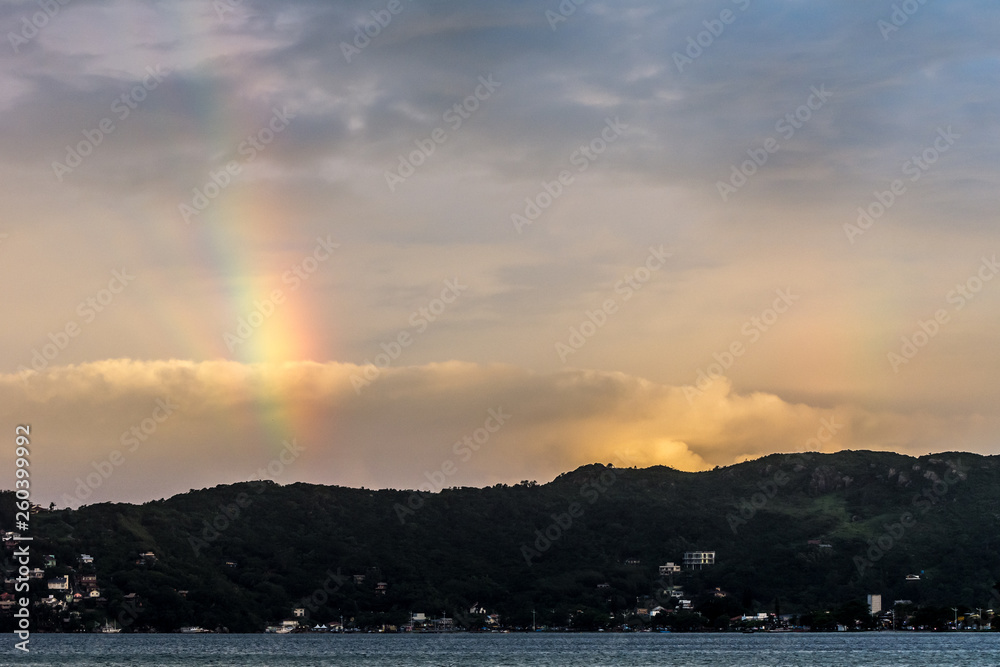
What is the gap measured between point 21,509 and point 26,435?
1563 centimetres

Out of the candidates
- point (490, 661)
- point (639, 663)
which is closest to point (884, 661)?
point (639, 663)

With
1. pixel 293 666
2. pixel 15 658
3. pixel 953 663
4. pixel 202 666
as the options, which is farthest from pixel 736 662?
pixel 15 658

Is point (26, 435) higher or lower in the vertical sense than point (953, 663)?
higher

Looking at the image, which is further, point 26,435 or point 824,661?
point 824,661

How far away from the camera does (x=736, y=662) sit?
191875mm

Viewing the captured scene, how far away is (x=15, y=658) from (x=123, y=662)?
1724cm

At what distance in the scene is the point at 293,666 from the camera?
18238 centimetres

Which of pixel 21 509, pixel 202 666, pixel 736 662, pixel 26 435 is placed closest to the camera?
pixel 26 435

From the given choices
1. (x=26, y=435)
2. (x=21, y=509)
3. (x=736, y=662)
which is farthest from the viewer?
(x=736, y=662)

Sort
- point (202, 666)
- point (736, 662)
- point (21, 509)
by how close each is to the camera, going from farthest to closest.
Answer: point (736, 662) → point (202, 666) → point (21, 509)

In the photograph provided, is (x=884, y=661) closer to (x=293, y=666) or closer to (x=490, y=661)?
(x=490, y=661)

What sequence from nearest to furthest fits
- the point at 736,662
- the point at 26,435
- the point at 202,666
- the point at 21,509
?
1. the point at 26,435
2. the point at 21,509
3. the point at 202,666
4. the point at 736,662

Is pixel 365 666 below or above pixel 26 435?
below

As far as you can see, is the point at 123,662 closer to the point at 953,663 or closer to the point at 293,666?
the point at 293,666
